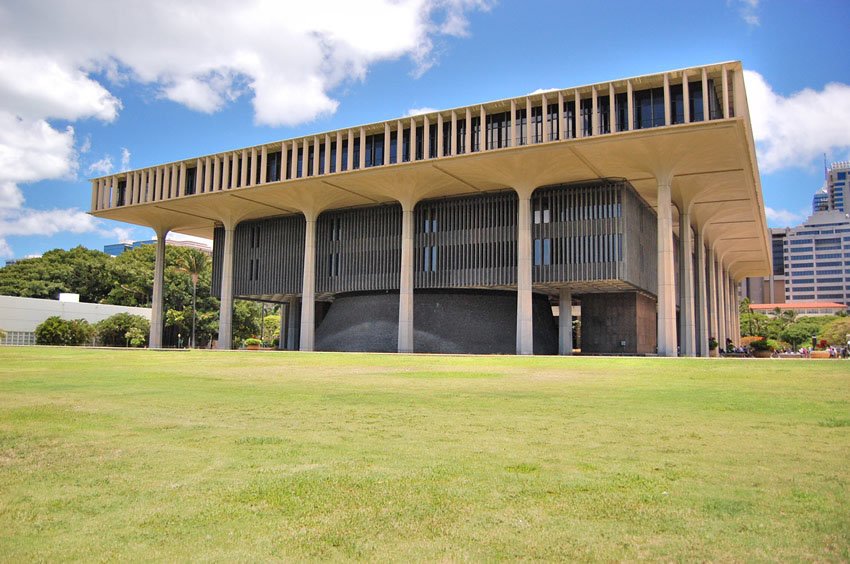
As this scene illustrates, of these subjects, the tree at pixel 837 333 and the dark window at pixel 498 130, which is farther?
the tree at pixel 837 333

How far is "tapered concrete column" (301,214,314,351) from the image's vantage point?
2025 inches

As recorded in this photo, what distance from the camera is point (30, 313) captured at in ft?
215

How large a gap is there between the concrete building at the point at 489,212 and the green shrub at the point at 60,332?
8.62m

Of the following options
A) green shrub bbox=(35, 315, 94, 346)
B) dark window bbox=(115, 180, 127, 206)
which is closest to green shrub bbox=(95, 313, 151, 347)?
green shrub bbox=(35, 315, 94, 346)

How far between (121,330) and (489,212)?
41.6 m

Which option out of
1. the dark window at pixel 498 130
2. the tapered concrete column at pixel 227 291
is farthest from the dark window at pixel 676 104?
the tapered concrete column at pixel 227 291

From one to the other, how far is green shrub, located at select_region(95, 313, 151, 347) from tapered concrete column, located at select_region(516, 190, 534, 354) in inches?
1657

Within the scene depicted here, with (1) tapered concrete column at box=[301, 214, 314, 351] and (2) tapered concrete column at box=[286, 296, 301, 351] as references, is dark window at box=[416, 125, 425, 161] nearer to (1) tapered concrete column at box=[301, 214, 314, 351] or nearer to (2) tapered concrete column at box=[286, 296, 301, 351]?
(1) tapered concrete column at box=[301, 214, 314, 351]

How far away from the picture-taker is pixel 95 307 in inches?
2857

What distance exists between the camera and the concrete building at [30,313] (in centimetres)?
6344

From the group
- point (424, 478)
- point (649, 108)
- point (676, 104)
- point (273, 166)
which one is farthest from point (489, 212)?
point (424, 478)

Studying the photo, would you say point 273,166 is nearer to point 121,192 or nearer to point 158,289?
point 121,192

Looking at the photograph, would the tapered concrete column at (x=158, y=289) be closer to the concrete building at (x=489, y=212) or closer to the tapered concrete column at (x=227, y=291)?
the concrete building at (x=489, y=212)

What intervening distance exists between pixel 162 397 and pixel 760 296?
633 feet
